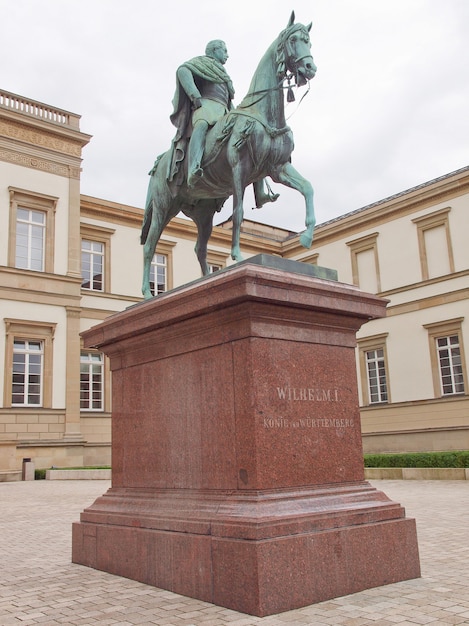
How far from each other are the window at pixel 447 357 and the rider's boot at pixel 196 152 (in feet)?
69.7

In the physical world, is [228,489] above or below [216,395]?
below

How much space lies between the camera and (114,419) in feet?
20.6

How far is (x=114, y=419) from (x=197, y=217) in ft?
7.87

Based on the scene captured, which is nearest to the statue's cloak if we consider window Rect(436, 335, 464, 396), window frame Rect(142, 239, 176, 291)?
window Rect(436, 335, 464, 396)

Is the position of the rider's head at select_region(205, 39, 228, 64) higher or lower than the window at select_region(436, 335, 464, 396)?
higher

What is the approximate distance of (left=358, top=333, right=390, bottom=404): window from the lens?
2886cm

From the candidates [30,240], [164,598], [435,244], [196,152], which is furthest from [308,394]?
[435,244]

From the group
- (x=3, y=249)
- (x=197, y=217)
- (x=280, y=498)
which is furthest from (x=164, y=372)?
(x=3, y=249)

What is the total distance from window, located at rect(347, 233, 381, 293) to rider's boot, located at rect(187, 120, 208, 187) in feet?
79.4

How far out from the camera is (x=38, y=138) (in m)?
26.1

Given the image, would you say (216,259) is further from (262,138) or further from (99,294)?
(262,138)

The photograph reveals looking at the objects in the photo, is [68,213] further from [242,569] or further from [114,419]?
[242,569]

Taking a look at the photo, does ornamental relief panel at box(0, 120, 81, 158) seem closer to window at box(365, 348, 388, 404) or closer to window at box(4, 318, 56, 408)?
window at box(4, 318, 56, 408)

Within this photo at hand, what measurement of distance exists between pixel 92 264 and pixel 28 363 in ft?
19.5
